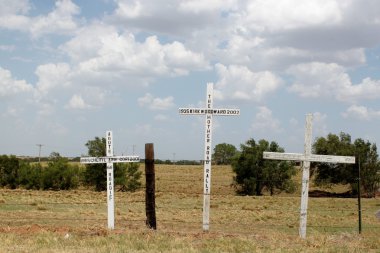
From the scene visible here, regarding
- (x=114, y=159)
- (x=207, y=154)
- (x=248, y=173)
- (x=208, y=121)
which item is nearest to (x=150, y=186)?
(x=114, y=159)

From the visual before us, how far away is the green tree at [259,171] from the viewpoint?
51562mm

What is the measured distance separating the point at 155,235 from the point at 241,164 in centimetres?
4004

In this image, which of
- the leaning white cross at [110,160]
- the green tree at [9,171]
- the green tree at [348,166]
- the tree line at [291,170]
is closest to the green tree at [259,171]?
the tree line at [291,170]

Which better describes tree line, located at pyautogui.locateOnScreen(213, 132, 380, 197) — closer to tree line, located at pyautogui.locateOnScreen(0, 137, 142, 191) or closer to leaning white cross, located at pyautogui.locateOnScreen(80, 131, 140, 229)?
tree line, located at pyautogui.locateOnScreen(0, 137, 142, 191)

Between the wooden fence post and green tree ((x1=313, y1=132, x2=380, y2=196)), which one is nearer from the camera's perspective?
the wooden fence post

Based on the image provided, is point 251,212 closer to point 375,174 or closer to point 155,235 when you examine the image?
point 155,235

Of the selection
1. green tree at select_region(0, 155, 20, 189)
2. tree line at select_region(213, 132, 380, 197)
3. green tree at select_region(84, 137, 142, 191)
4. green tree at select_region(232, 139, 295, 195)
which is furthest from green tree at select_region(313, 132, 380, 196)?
green tree at select_region(0, 155, 20, 189)

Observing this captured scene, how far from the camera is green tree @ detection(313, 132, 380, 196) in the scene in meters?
53.3

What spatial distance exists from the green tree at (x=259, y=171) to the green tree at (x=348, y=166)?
462 cm

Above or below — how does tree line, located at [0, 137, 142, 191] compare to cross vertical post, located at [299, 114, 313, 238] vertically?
below

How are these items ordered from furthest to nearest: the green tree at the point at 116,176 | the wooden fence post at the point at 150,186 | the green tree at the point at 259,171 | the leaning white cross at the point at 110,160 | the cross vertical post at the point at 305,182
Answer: the green tree at the point at 259,171 → the green tree at the point at 116,176 → the leaning white cross at the point at 110,160 → the wooden fence post at the point at 150,186 → the cross vertical post at the point at 305,182

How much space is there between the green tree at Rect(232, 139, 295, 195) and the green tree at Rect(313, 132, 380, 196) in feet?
15.2

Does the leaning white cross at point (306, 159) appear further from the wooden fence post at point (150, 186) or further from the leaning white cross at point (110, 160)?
the leaning white cross at point (110, 160)

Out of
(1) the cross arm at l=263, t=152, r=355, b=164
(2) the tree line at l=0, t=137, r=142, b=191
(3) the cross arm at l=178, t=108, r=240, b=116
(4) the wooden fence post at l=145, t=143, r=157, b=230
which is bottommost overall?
(2) the tree line at l=0, t=137, r=142, b=191
